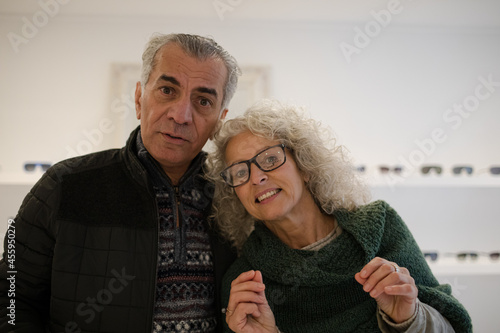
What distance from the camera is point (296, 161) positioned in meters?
1.46

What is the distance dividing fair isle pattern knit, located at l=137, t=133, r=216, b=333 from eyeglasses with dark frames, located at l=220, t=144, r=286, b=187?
213mm

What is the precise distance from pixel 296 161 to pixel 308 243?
35 cm

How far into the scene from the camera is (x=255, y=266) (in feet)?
4.55

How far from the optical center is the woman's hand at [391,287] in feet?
3.28

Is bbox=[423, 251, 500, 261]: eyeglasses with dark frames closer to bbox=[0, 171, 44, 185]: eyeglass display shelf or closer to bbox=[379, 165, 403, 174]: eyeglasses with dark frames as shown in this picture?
bbox=[379, 165, 403, 174]: eyeglasses with dark frames

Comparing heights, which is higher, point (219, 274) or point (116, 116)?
point (116, 116)

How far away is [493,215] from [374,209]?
2477mm

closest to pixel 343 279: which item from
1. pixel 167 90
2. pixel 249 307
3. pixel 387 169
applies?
pixel 249 307

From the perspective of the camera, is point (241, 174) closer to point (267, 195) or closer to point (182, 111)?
point (267, 195)

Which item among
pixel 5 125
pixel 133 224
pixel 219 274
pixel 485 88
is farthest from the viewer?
pixel 485 88

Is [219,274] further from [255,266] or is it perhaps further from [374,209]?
[374,209]

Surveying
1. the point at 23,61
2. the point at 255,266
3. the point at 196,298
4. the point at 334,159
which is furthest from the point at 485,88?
the point at 23,61

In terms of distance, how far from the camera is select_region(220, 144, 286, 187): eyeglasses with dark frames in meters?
1.36

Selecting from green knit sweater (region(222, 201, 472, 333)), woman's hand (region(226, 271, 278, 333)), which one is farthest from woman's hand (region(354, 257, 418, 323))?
woman's hand (region(226, 271, 278, 333))
